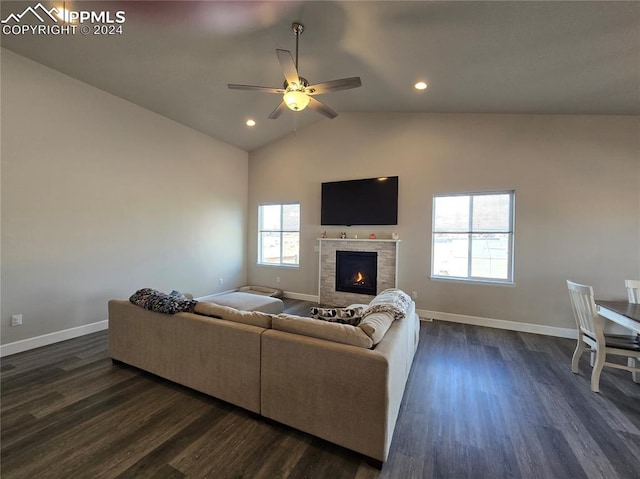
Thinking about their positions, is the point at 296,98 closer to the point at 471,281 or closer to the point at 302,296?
the point at 471,281

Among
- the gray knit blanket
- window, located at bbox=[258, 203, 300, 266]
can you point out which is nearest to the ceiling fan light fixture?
the gray knit blanket

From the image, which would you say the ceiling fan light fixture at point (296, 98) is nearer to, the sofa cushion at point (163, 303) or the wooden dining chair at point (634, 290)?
the sofa cushion at point (163, 303)

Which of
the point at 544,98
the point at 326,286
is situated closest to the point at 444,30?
the point at 544,98

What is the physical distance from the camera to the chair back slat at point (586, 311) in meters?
2.50

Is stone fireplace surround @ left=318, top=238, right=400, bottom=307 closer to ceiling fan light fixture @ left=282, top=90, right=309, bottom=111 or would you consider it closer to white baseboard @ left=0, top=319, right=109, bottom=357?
ceiling fan light fixture @ left=282, top=90, right=309, bottom=111

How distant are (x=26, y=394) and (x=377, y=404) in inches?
120

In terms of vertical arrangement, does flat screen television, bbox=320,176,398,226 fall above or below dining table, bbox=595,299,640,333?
above

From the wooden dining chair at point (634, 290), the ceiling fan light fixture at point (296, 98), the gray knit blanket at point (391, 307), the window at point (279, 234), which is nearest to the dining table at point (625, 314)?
the wooden dining chair at point (634, 290)

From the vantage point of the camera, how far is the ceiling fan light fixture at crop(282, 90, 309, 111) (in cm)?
262

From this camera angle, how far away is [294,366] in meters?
1.86

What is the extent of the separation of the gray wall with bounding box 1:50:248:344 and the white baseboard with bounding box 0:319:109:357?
71 mm

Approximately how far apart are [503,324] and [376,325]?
3.47 meters

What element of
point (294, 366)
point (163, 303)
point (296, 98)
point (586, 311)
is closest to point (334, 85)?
point (296, 98)

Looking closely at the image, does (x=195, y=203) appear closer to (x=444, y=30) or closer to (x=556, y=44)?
(x=444, y=30)
